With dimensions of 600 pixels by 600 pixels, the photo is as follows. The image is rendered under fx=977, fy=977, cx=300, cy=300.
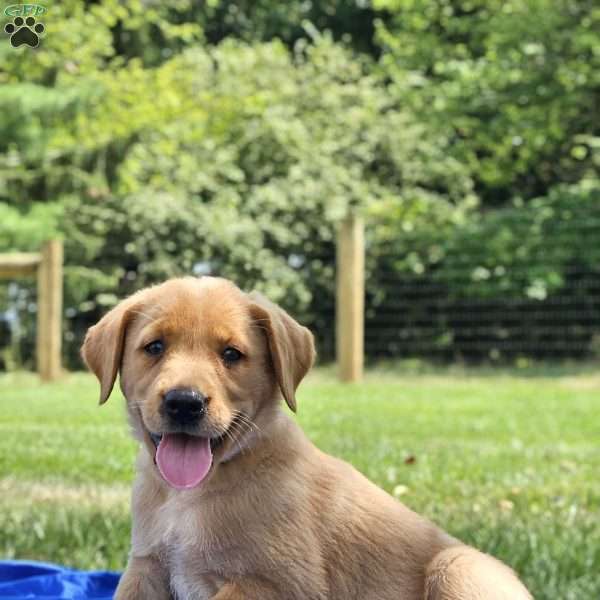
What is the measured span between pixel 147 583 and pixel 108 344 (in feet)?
1.97

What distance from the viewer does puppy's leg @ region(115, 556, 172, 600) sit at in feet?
7.90

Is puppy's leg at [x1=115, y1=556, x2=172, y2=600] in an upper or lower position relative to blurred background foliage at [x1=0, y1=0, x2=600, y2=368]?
lower

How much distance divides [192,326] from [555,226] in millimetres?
12038

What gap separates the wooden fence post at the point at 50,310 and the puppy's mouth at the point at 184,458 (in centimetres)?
624

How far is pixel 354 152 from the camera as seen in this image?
53.0 ft

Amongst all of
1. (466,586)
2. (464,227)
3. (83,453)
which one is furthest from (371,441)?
(464,227)

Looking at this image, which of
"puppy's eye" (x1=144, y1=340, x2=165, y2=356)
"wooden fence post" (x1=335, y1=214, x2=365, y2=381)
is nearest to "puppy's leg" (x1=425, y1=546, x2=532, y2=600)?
"puppy's eye" (x1=144, y1=340, x2=165, y2=356)

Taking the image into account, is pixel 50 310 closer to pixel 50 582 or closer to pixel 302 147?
pixel 50 582

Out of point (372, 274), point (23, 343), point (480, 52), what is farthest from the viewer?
point (480, 52)

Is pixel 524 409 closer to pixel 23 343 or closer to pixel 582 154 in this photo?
pixel 23 343

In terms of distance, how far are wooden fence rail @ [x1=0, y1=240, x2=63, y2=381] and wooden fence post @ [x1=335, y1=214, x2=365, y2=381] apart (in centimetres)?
281

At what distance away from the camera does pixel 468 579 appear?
2387mm

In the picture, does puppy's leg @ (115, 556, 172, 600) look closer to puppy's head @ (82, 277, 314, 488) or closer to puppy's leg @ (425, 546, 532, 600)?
puppy's head @ (82, 277, 314, 488)

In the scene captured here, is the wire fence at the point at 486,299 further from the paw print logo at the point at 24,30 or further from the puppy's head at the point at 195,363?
the puppy's head at the point at 195,363
